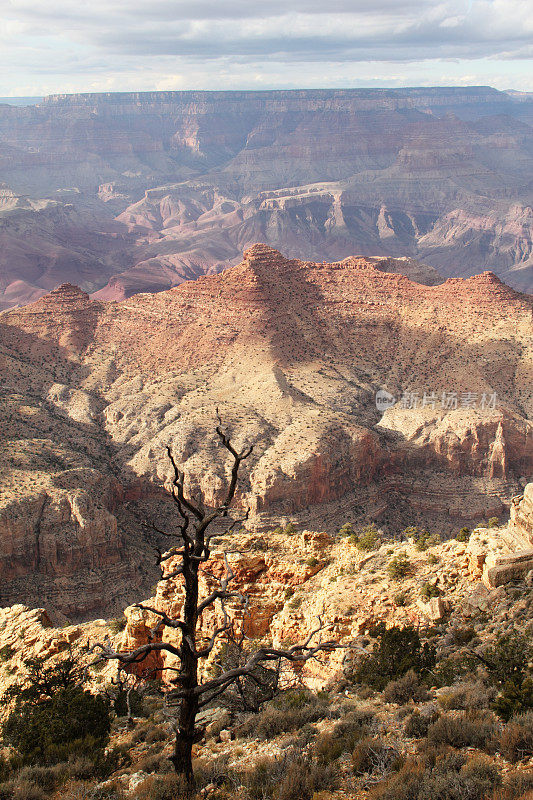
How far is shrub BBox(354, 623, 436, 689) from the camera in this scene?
19.7 meters

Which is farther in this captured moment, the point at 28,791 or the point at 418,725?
the point at 418,725

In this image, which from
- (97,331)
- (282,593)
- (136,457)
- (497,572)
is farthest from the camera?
(97,331)

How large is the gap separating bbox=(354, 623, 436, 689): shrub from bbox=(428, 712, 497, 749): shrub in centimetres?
418

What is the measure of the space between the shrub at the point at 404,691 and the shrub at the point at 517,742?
14.0ft

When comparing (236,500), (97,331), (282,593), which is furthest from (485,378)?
(282,593)

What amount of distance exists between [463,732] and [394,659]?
17.7 ft

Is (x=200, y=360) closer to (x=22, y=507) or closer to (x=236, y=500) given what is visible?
(x=236, y=500)

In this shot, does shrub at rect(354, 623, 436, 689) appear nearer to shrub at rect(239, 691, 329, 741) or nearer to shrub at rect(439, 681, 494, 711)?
shrub at rect(239, 691, 329, 741)

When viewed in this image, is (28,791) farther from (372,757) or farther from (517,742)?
(517,742)

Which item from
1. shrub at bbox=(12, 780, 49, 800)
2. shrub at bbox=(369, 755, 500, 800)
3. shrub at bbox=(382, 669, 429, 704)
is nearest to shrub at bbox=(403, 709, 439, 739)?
shrub at bbox=(369, 755, 500, 800)

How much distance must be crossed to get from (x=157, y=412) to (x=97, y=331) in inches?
821

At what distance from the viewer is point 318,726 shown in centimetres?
1762

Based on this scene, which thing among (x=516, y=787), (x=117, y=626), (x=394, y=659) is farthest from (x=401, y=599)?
(x=117, y=626)

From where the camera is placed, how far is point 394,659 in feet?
65.9
